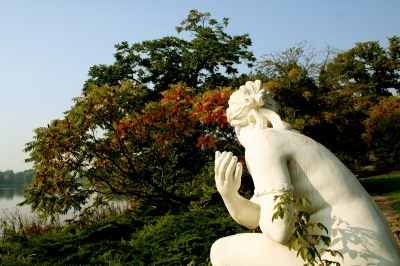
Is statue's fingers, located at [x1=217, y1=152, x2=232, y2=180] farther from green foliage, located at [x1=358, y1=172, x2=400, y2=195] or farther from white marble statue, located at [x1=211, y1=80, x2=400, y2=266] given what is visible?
green foliage, located at [x1=358, y1=172, x2=400, y2=195]

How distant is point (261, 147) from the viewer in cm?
210

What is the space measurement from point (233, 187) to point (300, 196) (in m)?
0.39

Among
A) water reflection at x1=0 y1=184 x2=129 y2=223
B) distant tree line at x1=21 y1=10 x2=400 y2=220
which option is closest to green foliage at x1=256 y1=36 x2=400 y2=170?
distant tree line at x1=21 y1=10 x2=400 y2=220

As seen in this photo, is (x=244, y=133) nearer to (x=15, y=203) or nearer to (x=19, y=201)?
(x=19, y=201)

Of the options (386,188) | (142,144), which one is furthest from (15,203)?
(386,188)

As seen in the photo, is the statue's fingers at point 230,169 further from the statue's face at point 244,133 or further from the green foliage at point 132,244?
the green foliage at point 132,244

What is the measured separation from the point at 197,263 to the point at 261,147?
8.66 feet

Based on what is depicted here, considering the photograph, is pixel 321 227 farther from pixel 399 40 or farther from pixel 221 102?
pixel 399 40

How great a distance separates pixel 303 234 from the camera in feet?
6.34

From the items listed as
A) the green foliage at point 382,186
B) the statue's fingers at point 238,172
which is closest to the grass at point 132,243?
the statue's fingers at point 238,172

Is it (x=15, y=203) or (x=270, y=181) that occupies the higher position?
(x=270, y=181)

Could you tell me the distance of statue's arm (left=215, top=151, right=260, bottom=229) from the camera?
2.26 meters

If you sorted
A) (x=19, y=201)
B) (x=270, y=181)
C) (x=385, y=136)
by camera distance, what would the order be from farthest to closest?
(x=385, y=136)
(x=19, y=201)
(x=270, y=181)

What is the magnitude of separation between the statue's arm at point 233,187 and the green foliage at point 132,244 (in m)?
2.07
